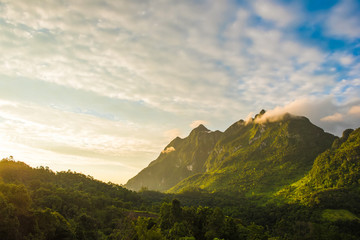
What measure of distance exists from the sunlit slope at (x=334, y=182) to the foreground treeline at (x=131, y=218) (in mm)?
4470

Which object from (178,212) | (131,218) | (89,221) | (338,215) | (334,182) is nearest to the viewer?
(178,212)

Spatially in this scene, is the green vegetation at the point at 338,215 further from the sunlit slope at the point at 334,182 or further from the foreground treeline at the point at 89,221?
the foreground treeline at the point at 89,221

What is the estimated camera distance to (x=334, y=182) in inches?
6447

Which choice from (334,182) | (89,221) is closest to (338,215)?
(334,182)

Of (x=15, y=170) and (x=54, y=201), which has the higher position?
(x=15, y=170)

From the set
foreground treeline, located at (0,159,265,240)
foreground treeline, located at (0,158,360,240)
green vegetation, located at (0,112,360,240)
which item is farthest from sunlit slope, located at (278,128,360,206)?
foreground treeline, located at (0,159,265,240)

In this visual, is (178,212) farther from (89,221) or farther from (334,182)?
(334,182)

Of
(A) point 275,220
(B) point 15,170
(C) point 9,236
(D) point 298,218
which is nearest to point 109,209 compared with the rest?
(B) point 15,170

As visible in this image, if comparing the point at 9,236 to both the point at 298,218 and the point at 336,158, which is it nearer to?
the point at 298,218

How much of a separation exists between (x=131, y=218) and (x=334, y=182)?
149853 mm

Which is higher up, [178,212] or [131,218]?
[178,212]

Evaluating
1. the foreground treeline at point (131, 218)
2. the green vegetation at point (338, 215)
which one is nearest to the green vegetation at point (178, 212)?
the foreground treeline at point (131, 218)

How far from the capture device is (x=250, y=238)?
201 feet

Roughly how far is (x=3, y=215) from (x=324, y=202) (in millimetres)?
147851
